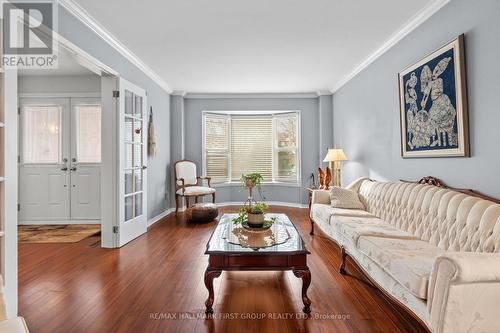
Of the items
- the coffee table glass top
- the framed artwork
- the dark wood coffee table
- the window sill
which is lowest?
the dark wood coffee table

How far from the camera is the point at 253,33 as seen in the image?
3.24 metres

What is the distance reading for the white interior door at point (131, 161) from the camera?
11.7 feet

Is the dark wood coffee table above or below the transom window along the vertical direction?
below

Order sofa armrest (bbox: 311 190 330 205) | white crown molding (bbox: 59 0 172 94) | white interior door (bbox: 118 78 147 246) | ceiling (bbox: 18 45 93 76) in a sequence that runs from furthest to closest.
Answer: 1. ceiling (bbox: 18 45 93 76)
2. sofa armrest (bbox: 311 190 330 205)
3. white interior door (bbox: 118 78 147 246)
4. white crown molding (bbox: 59 0 172 94)

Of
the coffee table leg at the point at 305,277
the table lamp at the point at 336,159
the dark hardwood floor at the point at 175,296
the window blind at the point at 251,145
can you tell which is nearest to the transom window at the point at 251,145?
the window blind at the point at 251,145

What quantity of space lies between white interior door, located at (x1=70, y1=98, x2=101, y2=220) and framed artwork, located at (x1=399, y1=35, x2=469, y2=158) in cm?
493

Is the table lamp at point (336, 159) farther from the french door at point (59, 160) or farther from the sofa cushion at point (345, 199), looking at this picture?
the french door at point (59, 160)

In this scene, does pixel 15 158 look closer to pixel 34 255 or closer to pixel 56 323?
pixel 56 323

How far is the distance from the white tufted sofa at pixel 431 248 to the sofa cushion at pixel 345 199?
15 centimetres

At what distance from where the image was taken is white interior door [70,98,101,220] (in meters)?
4.80

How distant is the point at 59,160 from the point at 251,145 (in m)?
4.00

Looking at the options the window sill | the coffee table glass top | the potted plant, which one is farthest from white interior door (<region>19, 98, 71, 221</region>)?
the potted plant

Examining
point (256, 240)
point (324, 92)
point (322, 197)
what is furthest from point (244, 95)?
point (256, 240)

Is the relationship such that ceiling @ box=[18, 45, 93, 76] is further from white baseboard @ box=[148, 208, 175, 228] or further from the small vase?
the small vase
